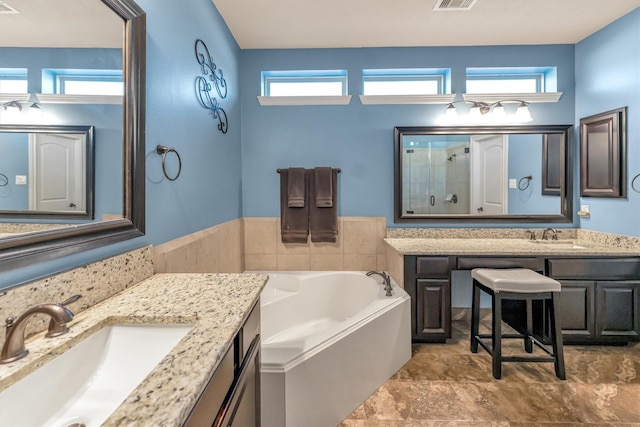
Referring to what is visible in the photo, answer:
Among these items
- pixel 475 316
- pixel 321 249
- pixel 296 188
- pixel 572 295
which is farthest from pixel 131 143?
pixel 572 295

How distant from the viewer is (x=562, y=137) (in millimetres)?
2814

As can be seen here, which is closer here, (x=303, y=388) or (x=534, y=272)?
(x=303, y=388)

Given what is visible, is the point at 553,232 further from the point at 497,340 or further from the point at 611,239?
the point at 497,340

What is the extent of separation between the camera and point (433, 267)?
2311mm

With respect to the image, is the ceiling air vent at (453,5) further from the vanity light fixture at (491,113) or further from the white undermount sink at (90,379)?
the white undermount sink at (90,379)

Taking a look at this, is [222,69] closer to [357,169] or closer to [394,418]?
[357,169]

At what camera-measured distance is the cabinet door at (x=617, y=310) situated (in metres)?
2.24

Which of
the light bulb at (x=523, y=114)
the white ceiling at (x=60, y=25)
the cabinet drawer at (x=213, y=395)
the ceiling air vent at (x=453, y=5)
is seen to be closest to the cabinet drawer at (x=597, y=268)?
the light bulb at (x=523, y=114)

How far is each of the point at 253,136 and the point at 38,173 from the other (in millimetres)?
2139

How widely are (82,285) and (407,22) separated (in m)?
2.70

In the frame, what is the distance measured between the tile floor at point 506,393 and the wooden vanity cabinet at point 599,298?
0.18 meters

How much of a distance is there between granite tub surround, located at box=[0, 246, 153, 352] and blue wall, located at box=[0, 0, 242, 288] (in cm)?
3

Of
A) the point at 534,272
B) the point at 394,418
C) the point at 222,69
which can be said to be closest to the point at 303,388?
the point at 394,418

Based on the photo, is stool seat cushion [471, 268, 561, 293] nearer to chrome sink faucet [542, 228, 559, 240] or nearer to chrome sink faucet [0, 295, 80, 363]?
chrome sink faucet [542, 228, 559, 240]
